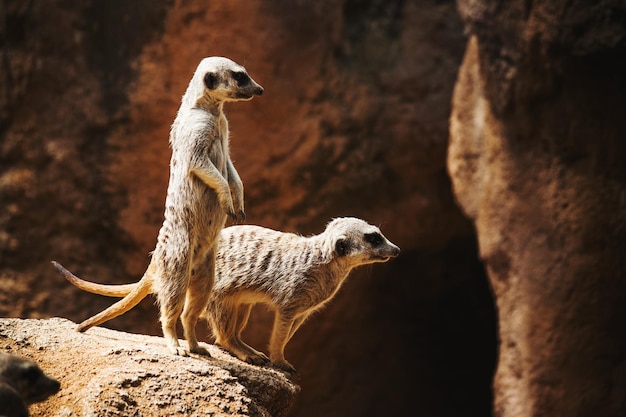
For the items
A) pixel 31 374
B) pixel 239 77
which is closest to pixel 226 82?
pixel 239 77

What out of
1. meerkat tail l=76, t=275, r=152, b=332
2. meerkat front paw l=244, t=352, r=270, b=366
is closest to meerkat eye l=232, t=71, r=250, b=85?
meerkat tail l=76, t=275, r=152, b=332

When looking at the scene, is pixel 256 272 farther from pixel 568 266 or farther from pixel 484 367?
pixel 484 367

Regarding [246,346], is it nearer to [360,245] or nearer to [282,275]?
[282,275]

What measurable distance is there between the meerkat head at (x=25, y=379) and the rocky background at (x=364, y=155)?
343 cm

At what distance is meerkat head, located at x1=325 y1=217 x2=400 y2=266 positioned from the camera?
3748mm

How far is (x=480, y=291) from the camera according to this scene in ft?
25.7

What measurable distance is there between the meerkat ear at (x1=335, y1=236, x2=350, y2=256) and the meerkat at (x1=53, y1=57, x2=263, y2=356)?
542mm

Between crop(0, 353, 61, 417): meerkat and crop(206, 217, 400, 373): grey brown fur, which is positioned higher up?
crop(206, 217, 400, 373): grey brown fur

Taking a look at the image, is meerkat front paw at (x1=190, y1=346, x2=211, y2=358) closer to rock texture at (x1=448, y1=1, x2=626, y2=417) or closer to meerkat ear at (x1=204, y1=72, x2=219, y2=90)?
meerkat ear at (x1=204, y1=72, x2=219, y2=90)

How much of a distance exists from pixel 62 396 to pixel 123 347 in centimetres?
44

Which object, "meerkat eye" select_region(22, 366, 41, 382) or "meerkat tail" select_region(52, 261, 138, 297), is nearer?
"meerkat eye" select_region(22, 366, 41, 382)

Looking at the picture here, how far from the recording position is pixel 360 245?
12.4 feet

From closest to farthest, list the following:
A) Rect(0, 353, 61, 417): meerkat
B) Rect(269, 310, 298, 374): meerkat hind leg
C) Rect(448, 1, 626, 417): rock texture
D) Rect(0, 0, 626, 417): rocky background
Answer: Rect(0, 353, 61, 417): meerkat, Rect(269, 310, 298, 374): meerkat hind leg, Rect(448, 1, 626, 417): rock texture, Rect(0, 0, 626, 417): rocky background

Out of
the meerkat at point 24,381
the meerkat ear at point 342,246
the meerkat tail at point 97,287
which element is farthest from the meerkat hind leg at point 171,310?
the meerkat at point 24,381
